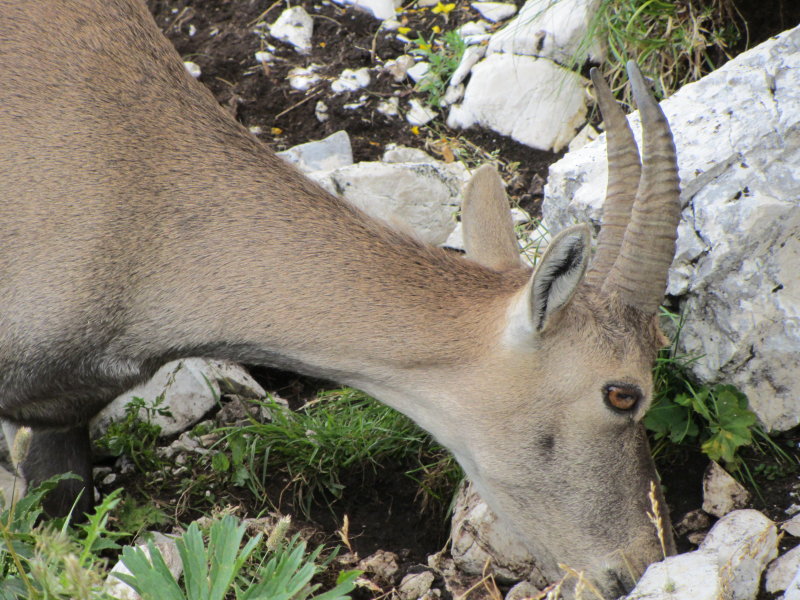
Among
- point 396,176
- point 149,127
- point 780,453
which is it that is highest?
point 149,127

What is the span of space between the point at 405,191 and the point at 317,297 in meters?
2.88

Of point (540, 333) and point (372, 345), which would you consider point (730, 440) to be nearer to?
point (540, 333)

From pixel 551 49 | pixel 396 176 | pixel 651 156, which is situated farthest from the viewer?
pixel 551 49

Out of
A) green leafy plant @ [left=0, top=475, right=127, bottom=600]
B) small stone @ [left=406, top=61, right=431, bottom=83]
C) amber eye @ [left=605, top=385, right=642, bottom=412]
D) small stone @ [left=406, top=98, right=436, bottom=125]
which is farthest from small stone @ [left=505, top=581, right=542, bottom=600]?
small stone @ [left=406, top=61, right=431, bottom=83]

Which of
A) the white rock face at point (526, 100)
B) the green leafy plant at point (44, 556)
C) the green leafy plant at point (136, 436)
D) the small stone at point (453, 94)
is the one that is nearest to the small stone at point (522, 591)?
the green leafy plant at point (44, 556)

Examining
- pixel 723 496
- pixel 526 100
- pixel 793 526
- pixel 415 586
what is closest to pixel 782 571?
pixel 793 526

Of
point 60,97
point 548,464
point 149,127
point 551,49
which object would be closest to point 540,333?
point 548,464

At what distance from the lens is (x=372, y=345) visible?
392 centimetres

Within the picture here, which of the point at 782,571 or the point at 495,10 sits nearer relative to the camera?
the point at 782,571

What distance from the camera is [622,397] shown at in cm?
386

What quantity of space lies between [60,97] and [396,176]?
295cm

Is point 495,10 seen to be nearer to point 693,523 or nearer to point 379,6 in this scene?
point 379,6

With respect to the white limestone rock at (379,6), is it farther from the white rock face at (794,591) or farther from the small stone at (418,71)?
the white rock face at (794,591)

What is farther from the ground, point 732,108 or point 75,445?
point 732,108
